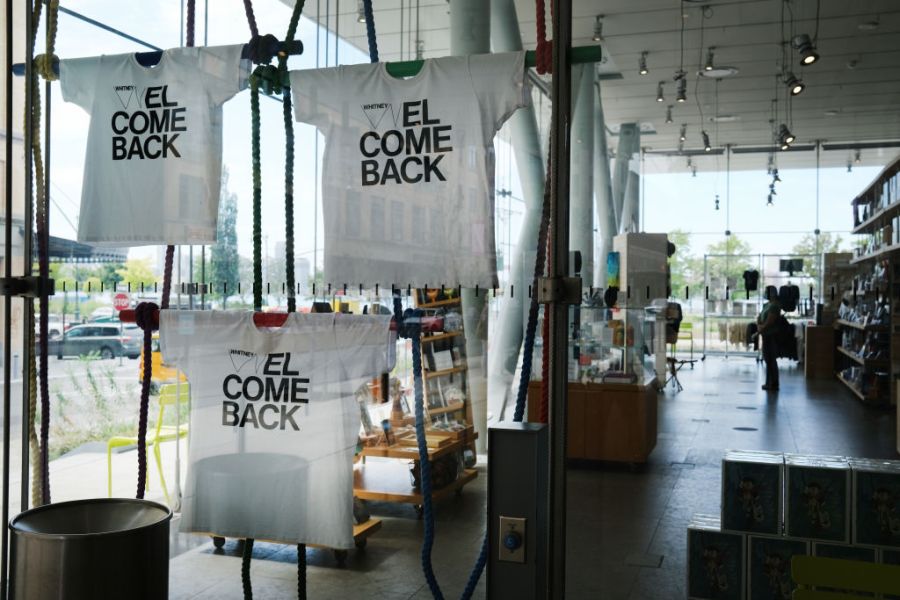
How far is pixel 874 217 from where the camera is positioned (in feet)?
14.3

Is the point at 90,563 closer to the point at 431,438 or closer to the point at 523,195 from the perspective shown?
the point at 431,438

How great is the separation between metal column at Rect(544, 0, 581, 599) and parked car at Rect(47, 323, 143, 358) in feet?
5.54

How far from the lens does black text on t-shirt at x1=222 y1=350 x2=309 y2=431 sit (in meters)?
2.82

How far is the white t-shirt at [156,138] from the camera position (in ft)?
9.57

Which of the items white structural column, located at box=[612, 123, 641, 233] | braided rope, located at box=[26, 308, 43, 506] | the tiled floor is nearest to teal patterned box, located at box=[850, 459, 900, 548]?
the tiled floor

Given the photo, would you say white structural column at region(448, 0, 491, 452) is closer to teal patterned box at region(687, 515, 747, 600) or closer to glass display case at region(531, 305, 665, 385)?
glass display case at region(531, 305, 665, 385)

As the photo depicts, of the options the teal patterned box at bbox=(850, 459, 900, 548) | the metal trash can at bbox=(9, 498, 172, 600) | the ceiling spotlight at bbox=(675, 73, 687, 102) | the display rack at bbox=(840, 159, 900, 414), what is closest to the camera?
the metal trash can at bbox=(9, 498, 172, 600)

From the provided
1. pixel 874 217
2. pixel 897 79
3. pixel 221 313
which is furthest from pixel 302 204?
pixel 874 217

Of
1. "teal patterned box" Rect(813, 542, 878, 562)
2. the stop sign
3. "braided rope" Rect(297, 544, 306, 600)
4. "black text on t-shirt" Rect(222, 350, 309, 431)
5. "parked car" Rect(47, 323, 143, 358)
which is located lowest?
"braided rope" Rect(297, 544, 306, 600)

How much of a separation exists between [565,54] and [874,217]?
2.72 metres

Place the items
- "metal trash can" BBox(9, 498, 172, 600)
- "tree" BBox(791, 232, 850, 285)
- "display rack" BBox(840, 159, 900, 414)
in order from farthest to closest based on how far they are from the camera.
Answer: "display rack" BBox(840, 159, 900, 414)
"tree" BBox(791, 232, 850, 285)
"metal trash can" BBox(9, 498, 172, 600)

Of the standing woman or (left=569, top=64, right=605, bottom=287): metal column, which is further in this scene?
the standing woman

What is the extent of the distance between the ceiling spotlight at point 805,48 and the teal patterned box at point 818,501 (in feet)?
6.03

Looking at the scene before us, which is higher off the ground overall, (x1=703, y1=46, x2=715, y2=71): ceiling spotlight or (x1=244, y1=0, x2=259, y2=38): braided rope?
(x1=703, y1=46, x2=715, y2=71): ceiling spotlight
